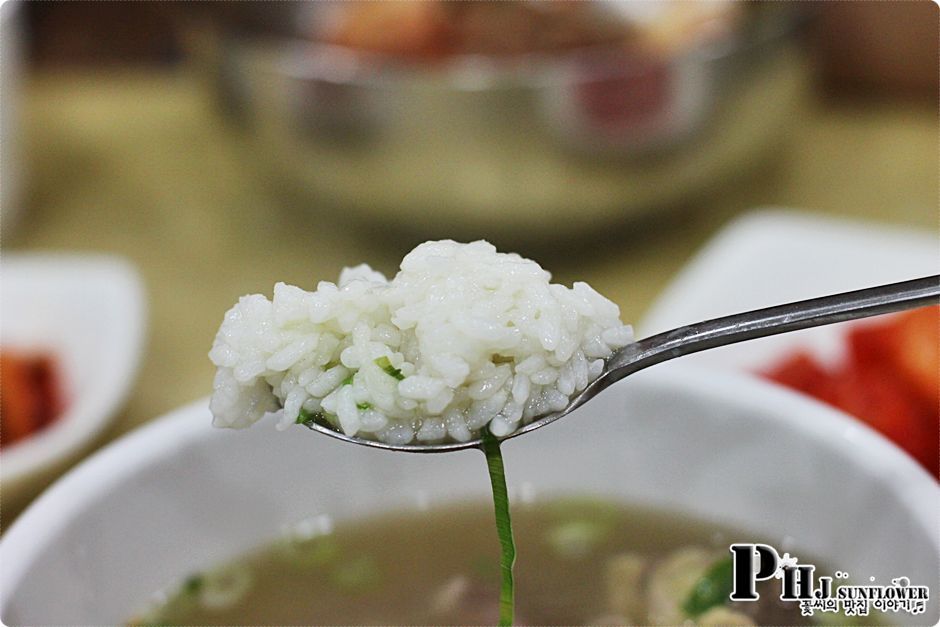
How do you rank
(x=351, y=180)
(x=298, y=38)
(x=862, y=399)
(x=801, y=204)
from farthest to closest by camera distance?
(x=298, y=38)
(x=801, y=204)
(x=351, y=180)
(x=862, y=399)

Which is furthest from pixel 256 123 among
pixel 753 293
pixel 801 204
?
pixel 801 204

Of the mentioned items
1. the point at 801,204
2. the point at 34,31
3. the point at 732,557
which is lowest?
the point at 732,557

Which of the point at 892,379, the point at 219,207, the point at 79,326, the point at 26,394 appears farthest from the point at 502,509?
the point at 219,207

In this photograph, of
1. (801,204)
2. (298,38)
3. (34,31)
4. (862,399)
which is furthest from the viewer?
(34,31)

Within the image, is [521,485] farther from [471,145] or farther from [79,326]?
[79,326]

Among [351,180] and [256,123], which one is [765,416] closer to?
[351,180]

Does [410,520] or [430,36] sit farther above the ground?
[430,36]

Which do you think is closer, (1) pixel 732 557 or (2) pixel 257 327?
(2) pixel 257 327
